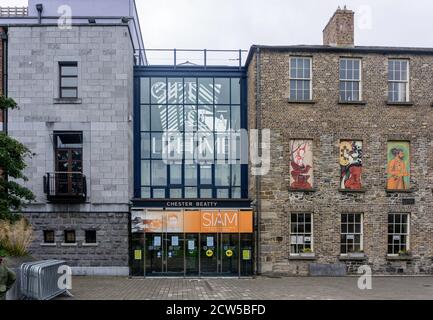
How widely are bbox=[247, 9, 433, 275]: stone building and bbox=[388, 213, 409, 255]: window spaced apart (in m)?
0.05

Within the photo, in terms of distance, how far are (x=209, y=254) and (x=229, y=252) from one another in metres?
0.96

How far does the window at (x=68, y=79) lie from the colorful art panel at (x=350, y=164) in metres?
13.4

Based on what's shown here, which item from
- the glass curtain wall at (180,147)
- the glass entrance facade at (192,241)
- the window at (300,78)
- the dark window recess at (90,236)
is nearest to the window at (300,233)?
the glass entrance facade at (192,241)

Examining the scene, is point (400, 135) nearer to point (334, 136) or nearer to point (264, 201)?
point (334, 136)

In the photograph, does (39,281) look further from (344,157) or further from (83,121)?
(344,157)

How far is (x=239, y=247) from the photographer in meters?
22.3

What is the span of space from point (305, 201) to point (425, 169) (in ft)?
20.4

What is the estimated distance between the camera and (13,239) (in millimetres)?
15961

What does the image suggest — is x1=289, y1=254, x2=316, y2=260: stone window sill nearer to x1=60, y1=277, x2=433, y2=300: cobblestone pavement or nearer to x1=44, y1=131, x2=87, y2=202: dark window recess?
x1=60, y1=277, x2=433, y2=300: cobblestone pavement

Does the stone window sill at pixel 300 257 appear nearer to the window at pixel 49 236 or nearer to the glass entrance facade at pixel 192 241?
the glass entrance facade at pixel 192 241

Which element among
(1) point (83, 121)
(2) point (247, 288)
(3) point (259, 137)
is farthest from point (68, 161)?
(2) point (247, 288)

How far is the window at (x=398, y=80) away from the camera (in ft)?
75.8
